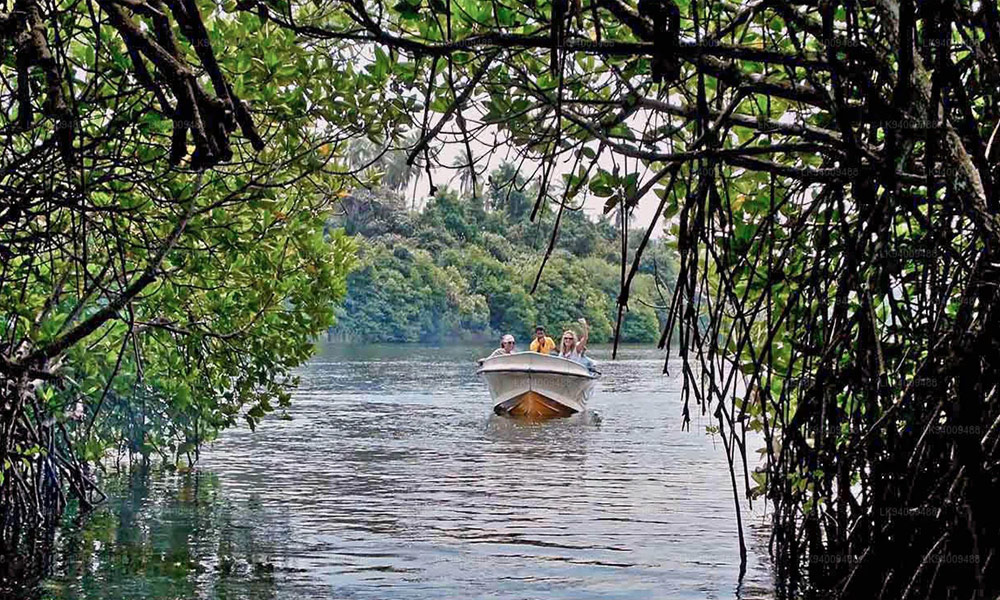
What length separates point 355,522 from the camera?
12.9 m

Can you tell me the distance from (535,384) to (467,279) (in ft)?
173

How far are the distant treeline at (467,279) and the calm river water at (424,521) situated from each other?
4879 cm

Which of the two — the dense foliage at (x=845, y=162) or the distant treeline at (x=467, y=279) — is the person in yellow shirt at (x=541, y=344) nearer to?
the dense foliage at (x=845, y=162)

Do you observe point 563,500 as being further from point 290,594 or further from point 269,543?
point 290,594

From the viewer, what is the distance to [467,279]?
79500mm

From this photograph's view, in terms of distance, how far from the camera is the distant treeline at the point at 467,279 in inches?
2955

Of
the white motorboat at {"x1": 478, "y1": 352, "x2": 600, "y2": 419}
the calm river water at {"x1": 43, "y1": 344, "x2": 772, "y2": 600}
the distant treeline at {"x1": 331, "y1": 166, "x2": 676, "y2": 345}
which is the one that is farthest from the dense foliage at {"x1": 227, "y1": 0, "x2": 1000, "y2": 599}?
the distant treeline at {"x1": 331, "y1": 166, "x2": 676, "y2": 345}

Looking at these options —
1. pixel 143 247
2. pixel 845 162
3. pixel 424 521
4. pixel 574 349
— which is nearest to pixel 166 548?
pixel 424 521

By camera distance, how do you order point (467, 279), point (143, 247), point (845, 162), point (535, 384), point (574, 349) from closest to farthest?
1. point (845, 162)
2. point (143, 247)
3. point (535, 384)
4. point (574, 349)
5. point (467, 279)

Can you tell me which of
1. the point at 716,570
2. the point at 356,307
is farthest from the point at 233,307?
the point at 356,307

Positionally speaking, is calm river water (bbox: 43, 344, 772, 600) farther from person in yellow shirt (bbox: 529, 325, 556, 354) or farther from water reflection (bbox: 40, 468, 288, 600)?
person in yellow shirt (bbox: 529, 325, 556, 354)

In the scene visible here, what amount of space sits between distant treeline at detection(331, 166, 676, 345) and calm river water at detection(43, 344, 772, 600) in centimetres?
4879

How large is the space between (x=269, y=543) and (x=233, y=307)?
2.13 metres

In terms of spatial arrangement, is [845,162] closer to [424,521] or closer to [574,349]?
[424,521]
